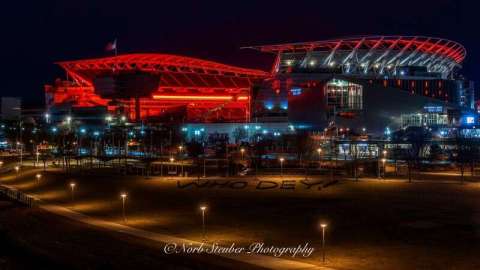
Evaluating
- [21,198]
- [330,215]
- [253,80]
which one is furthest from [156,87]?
[330,215]

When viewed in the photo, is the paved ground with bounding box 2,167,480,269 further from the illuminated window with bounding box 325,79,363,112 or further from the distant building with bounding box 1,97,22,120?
the distant building with bounding box 1,97,22,120

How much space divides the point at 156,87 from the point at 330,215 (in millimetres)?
98664

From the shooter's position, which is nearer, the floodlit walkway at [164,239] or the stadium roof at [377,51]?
the floodlit walkway at [164,239]

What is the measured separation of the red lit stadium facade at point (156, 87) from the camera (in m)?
123

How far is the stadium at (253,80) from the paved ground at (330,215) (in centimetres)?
5004

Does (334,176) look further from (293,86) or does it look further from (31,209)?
(293,86)

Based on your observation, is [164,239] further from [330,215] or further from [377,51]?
[377,51]

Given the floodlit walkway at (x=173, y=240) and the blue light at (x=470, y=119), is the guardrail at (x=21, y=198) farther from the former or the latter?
the blue light at (x=470, y=119)

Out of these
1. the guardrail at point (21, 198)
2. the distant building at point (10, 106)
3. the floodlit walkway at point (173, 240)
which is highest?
the distant building at point (10, 106)

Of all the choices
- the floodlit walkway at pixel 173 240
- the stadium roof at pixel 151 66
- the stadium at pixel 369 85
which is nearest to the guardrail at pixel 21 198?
the floodlit walkway at pixel 173 240

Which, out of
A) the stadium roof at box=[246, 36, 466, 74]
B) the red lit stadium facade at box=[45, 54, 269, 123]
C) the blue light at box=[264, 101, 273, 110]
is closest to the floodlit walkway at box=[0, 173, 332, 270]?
the blue light at box=[264, 101, 273, 110]

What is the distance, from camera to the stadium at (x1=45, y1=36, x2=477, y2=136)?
110312mm

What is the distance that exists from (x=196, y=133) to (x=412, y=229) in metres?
79.6

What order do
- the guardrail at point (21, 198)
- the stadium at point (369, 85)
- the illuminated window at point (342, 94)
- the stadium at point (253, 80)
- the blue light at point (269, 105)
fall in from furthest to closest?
the stadium at point (253, 80)
the blue light at point (269, 105)
the illuminated window at point (342, 94)
the stadium at point (369, 85)
the guardrail at point (21, 198)
